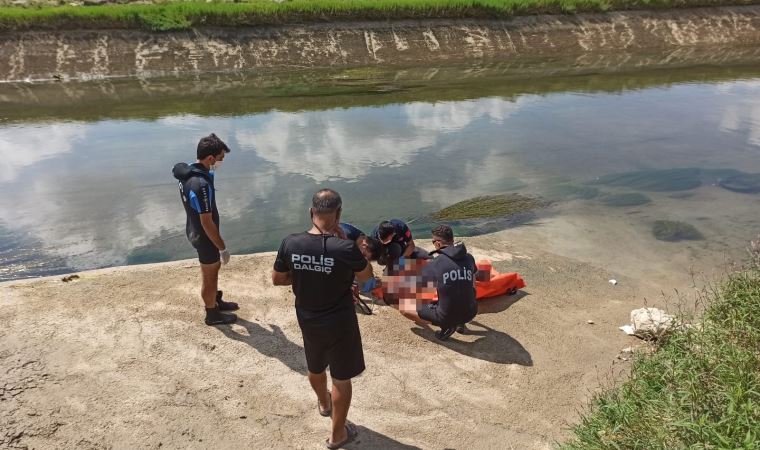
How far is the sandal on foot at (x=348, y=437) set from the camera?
3.95 metres

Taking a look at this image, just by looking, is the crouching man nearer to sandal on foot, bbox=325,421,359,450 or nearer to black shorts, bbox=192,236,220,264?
sandal on foot, bbox=325,421,359,450

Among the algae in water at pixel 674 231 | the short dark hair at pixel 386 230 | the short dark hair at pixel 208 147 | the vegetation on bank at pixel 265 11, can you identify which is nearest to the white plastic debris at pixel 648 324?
the short dark hair at pixel 386 230

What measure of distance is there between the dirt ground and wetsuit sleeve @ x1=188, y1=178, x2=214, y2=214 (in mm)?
1359

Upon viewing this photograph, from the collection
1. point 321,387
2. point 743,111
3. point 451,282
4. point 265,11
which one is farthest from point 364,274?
point 265,11

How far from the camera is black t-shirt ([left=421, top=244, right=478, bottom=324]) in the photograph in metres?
5.14

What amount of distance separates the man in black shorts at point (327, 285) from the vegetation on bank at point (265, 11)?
23592 mm

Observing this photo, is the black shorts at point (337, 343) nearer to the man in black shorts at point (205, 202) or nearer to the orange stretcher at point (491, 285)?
the man in black shorts at point (205, 202)

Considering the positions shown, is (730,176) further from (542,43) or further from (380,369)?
(542,43)

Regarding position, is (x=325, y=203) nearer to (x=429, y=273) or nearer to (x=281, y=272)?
(x=281, y=272)

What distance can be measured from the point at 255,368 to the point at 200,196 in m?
1.66

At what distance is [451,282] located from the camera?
5160 mm

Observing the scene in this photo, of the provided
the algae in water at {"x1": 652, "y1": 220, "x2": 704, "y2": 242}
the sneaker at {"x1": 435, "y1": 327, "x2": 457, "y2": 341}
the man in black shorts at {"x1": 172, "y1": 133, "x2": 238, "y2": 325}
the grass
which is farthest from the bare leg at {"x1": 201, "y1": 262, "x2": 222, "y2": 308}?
the algae in water at {"x1": 652, "y1": 220, "x2": 704, "y2": 242}

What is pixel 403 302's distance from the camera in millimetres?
5906

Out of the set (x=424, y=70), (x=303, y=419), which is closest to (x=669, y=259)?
(x=303, y=419)
